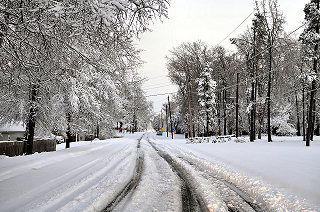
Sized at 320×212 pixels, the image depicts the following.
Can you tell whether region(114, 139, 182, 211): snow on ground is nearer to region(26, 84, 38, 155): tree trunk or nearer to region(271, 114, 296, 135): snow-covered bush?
region(26, 84, 38, 155): tree trunk

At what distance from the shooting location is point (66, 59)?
5.17 meters

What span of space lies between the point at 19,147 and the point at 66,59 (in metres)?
12.3

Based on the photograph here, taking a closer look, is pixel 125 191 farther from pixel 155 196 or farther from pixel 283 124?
pixel 283 124

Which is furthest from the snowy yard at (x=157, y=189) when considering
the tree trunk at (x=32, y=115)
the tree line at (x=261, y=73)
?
the tree line at (x=261, y=73)

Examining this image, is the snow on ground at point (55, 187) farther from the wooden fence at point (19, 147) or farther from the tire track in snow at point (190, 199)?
the wooden fence at point (19, 147)

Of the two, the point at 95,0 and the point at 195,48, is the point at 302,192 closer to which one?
the point at 95,0

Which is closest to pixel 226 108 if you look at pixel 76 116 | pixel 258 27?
pixel 258 27

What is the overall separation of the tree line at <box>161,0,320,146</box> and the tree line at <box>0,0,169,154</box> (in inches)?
485

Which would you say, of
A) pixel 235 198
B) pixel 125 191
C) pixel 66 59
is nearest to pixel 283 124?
pixel 235 198

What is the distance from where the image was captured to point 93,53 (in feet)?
18.1

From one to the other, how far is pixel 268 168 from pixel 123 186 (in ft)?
16.6

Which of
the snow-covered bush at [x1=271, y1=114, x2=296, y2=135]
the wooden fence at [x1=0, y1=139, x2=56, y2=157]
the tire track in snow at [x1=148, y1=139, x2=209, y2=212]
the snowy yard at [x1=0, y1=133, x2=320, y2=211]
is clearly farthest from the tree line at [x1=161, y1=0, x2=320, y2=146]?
the wooden fence at [x1=0, y1=139, x2=56, y2=157]

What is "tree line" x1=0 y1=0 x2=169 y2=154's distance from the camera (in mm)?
3582

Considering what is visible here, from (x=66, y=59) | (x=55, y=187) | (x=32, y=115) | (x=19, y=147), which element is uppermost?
(x=66, y=59)
